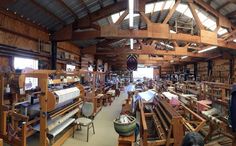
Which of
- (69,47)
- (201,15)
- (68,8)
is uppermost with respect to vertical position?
(201,15)

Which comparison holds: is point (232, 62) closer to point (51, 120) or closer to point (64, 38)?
point (64, 38)

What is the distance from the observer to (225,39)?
760 cm

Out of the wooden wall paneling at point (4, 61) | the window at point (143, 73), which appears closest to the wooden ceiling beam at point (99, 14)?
the wooden wall paneling at point (4, 61)

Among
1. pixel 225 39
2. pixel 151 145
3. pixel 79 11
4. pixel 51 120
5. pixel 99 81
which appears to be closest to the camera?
pixel 151 145

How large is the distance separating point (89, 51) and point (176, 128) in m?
7.90

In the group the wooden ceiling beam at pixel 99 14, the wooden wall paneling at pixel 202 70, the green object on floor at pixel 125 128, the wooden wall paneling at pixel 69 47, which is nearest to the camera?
the green object on floor at pixel 125 128

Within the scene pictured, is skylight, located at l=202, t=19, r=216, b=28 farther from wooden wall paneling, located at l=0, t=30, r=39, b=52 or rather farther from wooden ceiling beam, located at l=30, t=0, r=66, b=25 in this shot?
wooden wall paneling, located at l=0, t=30, r=39, b=52

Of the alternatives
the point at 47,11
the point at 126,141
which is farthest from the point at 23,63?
the point at 126,141

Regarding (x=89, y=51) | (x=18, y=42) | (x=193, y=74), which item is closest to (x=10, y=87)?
(x=18, y=42)

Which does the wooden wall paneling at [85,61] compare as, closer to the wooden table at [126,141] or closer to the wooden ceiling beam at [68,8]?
the wooden ceiling beam at [68,8]

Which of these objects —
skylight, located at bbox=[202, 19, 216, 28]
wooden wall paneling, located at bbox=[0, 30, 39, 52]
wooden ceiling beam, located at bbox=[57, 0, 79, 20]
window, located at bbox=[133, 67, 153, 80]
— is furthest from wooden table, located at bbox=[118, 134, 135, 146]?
window, located at bbox=[133, 67, 153, 80]

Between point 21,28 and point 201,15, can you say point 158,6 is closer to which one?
point 201,15

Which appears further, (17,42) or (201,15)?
(201,15)

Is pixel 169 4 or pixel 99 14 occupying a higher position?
pixel 169 4
